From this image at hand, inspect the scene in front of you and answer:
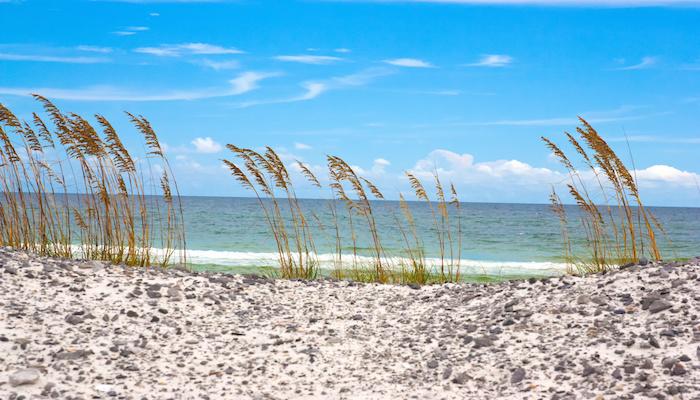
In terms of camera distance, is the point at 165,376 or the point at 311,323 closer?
the point at 165,376

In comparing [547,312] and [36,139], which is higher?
[36,139]

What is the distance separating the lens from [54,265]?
618 centimetres

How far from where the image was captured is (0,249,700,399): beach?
3967 mm

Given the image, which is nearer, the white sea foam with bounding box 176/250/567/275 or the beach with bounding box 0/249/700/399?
the beach with bounding box 0/249/700/399

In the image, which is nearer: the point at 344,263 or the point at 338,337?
the point at 338,337

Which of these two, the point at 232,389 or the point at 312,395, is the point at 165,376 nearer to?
the point at 232,389

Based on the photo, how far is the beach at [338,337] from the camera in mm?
3967

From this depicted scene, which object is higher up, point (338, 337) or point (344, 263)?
point (344, 263)

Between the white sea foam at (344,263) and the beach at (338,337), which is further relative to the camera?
the white sea foam at (344,263)

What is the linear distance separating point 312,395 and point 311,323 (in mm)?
1343

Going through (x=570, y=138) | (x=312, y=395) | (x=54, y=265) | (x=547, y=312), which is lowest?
(x=312, y=395)

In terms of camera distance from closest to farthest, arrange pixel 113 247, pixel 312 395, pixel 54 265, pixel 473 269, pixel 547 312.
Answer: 1. pixel 312 395
2. pixel 547 312
3. pixel 54 265
4. pixel 113 247
5. pixel 473 269

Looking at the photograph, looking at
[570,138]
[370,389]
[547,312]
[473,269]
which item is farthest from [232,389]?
[473,269]

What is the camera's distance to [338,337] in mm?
4961
